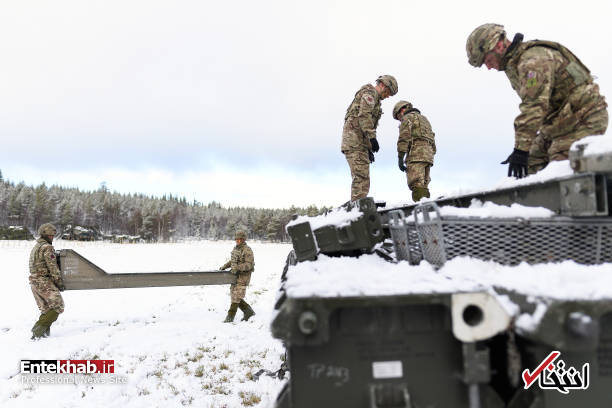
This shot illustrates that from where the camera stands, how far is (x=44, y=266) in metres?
7.53

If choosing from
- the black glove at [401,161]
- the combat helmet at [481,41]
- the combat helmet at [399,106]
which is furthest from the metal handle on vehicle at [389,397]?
the combat helmet at [399,106]

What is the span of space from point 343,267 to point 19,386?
514 cm

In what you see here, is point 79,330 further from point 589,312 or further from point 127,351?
point 589,312

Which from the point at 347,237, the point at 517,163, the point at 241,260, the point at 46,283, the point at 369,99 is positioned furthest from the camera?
the point at 241,260

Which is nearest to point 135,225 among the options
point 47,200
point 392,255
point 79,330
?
point 47,200

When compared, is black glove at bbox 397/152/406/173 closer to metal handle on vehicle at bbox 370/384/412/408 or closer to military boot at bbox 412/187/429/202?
military boot at bbox 412/187/429/202

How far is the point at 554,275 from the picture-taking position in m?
1.74

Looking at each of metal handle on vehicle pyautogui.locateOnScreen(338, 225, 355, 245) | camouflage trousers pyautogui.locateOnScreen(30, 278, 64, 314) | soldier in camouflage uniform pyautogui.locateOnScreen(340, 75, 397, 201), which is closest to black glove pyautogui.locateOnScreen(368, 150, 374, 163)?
soldier in camouflage uniform pyautogui.locateOnScreen(340, 75, 397, 201)

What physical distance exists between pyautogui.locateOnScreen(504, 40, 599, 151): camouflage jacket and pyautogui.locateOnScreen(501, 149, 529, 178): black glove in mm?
51

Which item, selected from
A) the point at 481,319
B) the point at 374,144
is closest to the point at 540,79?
the point at 481,319

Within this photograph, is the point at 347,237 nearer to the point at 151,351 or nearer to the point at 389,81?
the point at 389,81

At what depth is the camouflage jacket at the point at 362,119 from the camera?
6.20 metres

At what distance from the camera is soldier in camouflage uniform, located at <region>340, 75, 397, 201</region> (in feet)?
20.7

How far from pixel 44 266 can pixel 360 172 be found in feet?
20.5
